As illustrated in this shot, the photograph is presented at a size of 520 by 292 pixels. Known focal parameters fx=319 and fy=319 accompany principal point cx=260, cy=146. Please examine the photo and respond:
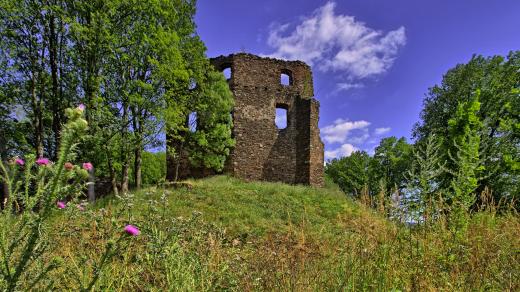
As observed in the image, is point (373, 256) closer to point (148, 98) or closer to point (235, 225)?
point (235, 225)

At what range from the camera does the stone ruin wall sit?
18719mm

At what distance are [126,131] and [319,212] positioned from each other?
7.97 metres

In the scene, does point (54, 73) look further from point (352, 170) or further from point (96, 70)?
point (352, 170)

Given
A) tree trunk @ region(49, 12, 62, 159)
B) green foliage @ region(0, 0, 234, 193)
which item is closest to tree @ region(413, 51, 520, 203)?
green foliage @ region(0, 0, 234, 193)

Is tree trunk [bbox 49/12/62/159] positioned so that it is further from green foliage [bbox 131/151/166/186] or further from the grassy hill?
green foliage [bbox 131/151/166/186]

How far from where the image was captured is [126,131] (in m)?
12.4

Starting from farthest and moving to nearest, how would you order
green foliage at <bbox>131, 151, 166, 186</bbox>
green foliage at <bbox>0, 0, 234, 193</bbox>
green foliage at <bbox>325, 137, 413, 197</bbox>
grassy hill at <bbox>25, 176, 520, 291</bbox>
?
green foliage at <bbox>131, 151, 166, 186</bbox> → green foliage at <bbox>325, 137, 413, 197</bbox> → green foliage at <bbox>0, 0, 234, 193</bbox> → grassy hill at <bbox>25, 176, 520, 291</bbox>

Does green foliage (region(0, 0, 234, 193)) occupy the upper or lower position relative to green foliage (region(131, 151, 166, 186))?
upper

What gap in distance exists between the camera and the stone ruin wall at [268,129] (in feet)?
61.4

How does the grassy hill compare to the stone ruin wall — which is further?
the stone ruin wall

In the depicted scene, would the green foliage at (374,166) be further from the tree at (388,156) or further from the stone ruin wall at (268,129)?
the stone ruin wall at (268,129)

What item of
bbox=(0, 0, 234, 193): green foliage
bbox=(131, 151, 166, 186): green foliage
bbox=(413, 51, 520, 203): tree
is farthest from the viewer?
bbox=(131, 151, 166, 186): green foliage

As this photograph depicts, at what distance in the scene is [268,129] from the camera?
19406mm

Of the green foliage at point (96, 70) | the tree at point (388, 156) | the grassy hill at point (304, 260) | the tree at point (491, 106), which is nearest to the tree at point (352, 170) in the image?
the tree at point (388, 156)
